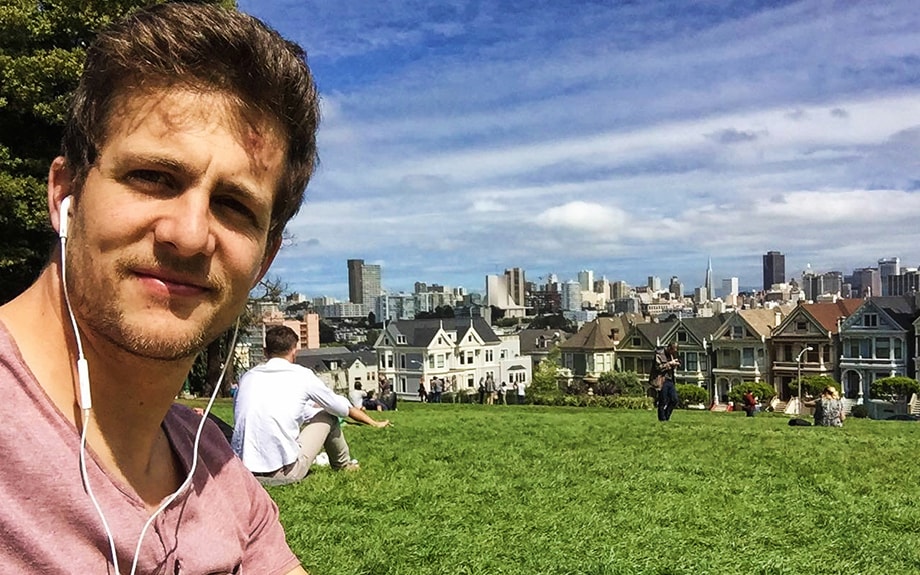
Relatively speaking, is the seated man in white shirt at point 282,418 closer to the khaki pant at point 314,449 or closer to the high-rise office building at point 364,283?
the khaki pant at point 314,449

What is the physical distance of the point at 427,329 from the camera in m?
79.9

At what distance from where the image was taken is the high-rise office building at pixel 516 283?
622ft

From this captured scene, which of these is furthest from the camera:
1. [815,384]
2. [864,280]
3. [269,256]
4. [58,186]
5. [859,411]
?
[864,280]

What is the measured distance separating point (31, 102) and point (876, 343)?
62.2 metres

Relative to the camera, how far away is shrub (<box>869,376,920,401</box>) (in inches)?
2053

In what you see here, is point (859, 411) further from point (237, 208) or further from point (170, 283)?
point (170, 283)

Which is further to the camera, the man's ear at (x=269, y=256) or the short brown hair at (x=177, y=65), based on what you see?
the man's ear at (x=269, y=256)

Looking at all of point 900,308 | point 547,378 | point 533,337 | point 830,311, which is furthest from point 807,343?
point 533,337

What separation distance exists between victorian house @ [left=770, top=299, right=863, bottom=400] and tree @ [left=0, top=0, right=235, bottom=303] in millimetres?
58330

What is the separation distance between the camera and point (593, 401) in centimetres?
3753

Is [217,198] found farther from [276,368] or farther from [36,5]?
[36,5]

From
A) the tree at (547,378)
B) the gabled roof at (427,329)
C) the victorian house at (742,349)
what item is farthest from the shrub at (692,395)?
the gabled roof at (427,329)

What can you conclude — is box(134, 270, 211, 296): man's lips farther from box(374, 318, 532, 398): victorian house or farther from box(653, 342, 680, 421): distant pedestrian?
box(374, 318, 532, 398): victorian house

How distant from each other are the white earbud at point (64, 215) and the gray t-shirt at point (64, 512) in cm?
20
